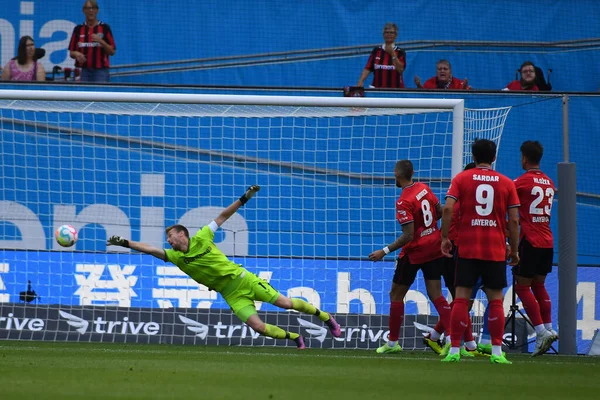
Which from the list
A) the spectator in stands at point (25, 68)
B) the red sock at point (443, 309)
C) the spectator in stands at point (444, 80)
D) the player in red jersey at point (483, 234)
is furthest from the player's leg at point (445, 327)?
the spectator in stands at point (25, 68)

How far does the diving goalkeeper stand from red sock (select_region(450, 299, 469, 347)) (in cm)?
221

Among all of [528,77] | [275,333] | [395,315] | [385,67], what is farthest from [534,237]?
[385,67]

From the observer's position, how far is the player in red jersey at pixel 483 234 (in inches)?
388

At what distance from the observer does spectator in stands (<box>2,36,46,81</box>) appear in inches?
634

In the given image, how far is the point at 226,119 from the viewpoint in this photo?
16000 millimetres

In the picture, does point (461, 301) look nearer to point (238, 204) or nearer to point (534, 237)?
point (534, 237)

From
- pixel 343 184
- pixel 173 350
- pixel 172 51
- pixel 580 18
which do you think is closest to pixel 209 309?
pixel 173 350

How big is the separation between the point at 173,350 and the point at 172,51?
753cm

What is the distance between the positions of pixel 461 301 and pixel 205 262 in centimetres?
Result: 320

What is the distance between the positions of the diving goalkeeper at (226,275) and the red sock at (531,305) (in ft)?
6.86

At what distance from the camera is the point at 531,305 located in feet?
37.3

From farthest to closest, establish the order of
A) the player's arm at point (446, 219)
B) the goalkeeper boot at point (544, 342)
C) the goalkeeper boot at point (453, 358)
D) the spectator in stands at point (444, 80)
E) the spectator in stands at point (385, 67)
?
the spectator in stands at point (385, 67)
the spectator in stands at point (444, 80)
the goalkeeper boot at point (544, 342)
the goalkeeper boot at point (453, 358)
the player's arm at point (446, 219)

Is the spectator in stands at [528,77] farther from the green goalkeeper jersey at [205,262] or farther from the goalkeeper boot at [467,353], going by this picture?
the green goalkeeper jersey at [205,262]

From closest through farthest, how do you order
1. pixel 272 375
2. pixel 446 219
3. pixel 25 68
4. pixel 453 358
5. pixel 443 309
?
1. pixel 272 375
2. pixel 446 219
3. pixel 453 358
4. pixel 443 309
5. pixel 25 68
